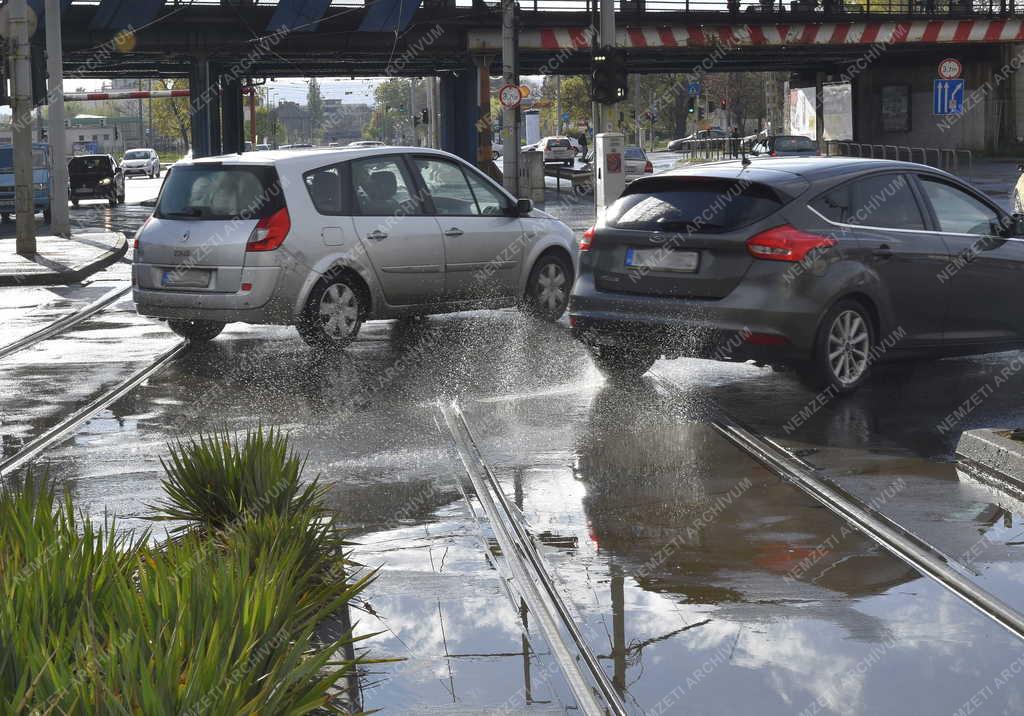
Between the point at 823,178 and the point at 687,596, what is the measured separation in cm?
493

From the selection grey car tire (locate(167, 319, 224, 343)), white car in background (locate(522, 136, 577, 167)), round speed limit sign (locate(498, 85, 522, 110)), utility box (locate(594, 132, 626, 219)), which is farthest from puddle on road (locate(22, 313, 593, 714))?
white car in background (locate(522, 136, 577, 167))

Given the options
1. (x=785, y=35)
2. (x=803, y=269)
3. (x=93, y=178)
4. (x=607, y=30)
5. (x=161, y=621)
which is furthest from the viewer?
(x=93, y=178)

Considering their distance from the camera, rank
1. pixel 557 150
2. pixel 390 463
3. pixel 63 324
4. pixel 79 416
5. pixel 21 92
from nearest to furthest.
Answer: pixel 390 463
pixel 79 416
pixel 63 324
pixel 21 92
pixel 557 150

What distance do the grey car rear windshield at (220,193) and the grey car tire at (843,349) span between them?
4.53 meters

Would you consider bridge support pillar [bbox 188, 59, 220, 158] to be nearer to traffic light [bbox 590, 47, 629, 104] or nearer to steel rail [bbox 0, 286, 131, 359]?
traffic light [bbox 590, 47, 629, 104]

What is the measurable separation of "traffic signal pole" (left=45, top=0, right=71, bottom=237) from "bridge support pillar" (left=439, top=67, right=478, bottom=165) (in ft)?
68.3

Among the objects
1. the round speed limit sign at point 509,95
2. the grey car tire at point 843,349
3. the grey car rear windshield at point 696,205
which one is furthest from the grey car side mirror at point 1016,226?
the round speed limit sign at point 509,95

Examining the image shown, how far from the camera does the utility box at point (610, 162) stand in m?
26.8

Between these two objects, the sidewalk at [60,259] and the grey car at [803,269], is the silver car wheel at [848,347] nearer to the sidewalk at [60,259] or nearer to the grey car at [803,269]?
the grey car at [803,269]

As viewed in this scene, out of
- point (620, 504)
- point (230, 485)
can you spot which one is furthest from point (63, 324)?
point (230, 485)

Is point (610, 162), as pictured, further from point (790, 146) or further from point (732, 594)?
point (790, 146)

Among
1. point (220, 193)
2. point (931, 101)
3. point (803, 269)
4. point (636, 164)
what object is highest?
point (931, 101)

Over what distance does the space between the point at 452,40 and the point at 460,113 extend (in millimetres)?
3833

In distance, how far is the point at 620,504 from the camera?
23.2 ft
